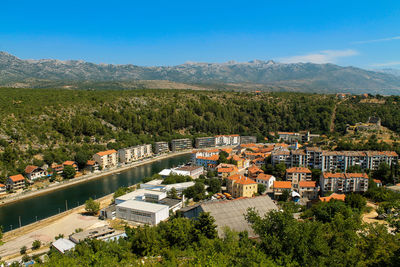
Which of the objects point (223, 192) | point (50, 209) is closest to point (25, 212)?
point (50, 209)

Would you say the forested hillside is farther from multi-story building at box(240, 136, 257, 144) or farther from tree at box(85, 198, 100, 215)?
tree at box(85, 198, 100, 215)

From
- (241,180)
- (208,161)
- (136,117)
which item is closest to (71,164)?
(208,161)

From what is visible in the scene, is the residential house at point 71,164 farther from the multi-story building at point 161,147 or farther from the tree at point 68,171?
the multi-story building at point 161,147

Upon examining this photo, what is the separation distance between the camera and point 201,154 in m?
30.7

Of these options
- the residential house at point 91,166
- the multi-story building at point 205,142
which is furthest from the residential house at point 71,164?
the multi-story building at point 205,142

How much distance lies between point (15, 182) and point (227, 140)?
88.0 ft

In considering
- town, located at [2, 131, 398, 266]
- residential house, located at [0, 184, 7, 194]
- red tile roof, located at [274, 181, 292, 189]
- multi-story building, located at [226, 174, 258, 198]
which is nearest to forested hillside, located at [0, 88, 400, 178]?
residential house, located at [0, 184, 7, 194]

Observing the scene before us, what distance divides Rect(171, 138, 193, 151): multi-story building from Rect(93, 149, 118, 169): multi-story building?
30.7ft

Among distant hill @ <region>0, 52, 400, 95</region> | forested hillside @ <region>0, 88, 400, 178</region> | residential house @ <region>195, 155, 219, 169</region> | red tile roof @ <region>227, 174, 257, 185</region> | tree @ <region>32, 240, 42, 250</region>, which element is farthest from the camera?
distant hill @ <region>0, 52, 400, 95</region>

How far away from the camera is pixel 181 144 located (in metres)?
40.5

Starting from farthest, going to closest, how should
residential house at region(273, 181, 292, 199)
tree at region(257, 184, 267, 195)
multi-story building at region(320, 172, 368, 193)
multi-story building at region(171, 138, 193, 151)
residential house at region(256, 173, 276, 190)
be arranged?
multi-story building at region(171, 138, 193, 151)
residential house at region(256, 173, 276, 190)
tree at region(257, 184, 267, 195)
residential house at region(273, 181, 292, 199)
multi-story building at region(320, 172, 368, 193)

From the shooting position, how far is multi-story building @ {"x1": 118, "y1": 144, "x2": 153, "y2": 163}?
33188mm

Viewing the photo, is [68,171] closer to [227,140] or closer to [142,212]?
[142,212]

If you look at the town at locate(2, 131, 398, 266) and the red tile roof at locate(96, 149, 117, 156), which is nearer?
the town at locate(2, 131, 398, 266)
